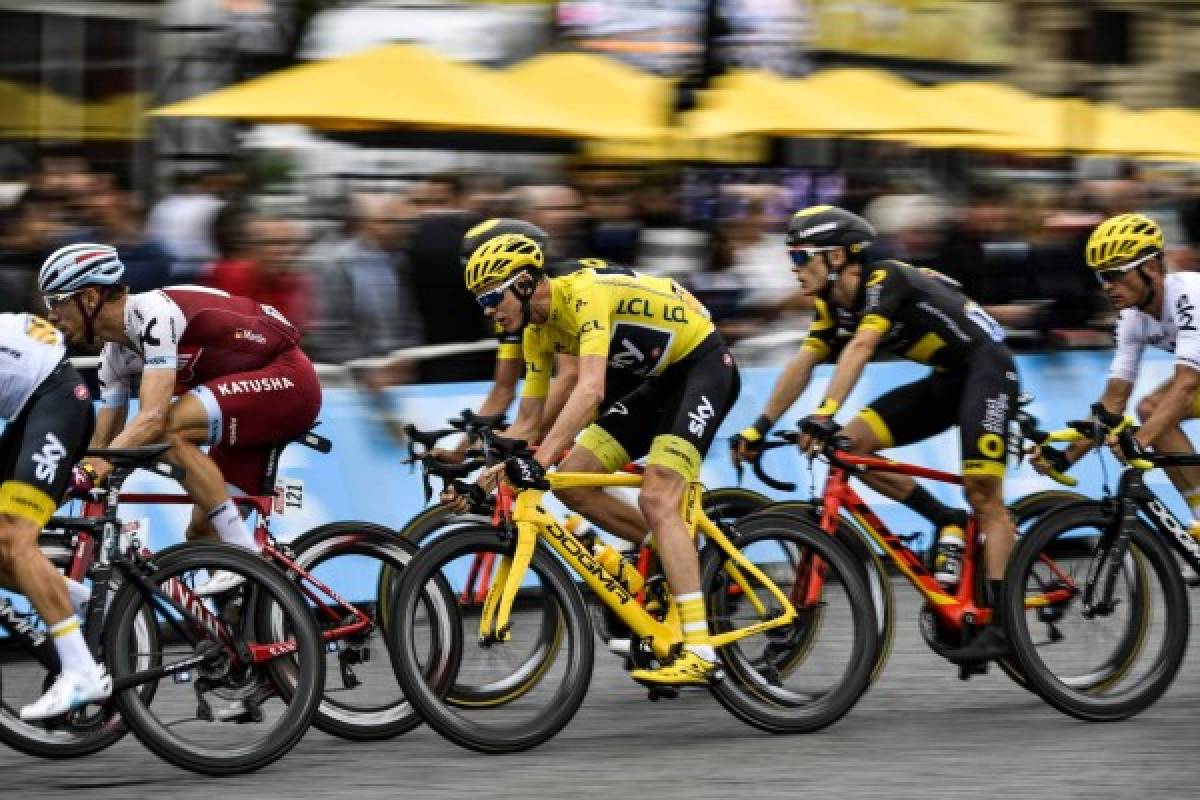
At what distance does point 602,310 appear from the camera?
8.47 metres

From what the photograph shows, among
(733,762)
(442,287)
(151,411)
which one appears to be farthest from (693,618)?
(442,287)

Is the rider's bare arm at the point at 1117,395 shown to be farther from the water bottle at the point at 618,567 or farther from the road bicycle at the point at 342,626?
the road bicycle at the point at 342,626

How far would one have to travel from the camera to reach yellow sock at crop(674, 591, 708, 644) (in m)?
8.44

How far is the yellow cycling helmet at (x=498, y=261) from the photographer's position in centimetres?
828

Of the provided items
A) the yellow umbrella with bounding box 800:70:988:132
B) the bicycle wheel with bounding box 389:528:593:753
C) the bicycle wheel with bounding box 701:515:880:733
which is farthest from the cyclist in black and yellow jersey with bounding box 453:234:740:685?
the yellow umbrella with bounding box 800:70:988:132

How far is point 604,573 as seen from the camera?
27.9 feet

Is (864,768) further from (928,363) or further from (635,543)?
(928,363)

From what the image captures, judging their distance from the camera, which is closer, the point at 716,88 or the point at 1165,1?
the point at 716,88

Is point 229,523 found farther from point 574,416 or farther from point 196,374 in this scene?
point 574,416

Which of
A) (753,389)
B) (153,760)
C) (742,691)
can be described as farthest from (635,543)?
(753,389)

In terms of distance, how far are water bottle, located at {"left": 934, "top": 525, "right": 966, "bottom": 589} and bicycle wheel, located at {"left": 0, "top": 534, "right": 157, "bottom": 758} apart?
3330 mm

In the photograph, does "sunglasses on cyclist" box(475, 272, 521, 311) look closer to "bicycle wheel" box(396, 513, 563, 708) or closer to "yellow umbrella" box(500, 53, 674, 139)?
"bicycle wheel" box(396, 513, 563, 708)

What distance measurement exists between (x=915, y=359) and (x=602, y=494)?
1.52 meters

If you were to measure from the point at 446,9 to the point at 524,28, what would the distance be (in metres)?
0.81
